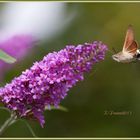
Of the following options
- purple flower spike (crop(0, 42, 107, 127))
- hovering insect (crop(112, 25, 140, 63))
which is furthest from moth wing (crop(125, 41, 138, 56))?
purple flower spike (crop(0, 42, 107, 127))

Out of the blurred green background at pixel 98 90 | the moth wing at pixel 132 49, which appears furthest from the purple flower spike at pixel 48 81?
the blurred green background at pixel 98 90

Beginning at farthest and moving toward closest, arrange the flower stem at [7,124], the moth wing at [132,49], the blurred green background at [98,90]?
1. the blurred green background at [98,90]
2. the moth wing at [132,49]
3. the flower stem at [7,124]

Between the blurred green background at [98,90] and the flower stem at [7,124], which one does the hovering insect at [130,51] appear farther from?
the flower stem at [7,124]

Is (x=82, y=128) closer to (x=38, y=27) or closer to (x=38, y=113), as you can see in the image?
(x=38, y=27)

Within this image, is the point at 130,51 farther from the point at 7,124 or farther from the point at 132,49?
the point at 7,124

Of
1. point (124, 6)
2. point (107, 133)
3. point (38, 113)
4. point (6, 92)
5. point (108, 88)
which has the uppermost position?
point (124, 6)

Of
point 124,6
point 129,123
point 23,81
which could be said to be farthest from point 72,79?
point 124,6

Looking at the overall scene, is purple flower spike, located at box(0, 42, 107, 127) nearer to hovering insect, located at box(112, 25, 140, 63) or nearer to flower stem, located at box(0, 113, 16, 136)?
flower stem, located at box(0, 113, 16, 136)
